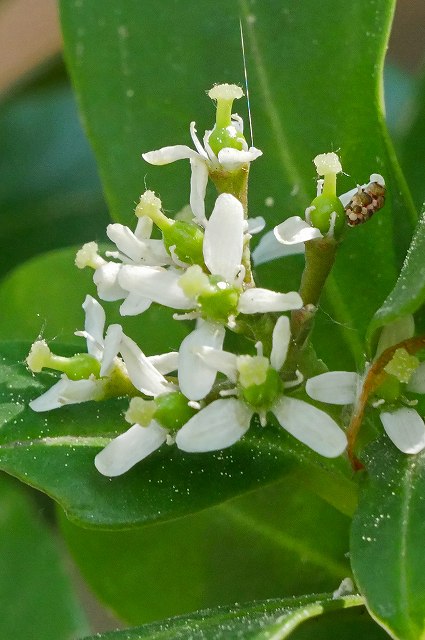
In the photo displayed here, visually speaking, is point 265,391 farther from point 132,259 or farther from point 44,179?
point 44,179

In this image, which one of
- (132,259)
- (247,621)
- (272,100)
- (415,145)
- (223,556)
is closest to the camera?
(247,621)

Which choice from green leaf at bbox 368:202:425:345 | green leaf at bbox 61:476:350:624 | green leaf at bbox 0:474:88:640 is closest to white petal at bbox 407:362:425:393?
green leaf at bbox 368:202:425:345

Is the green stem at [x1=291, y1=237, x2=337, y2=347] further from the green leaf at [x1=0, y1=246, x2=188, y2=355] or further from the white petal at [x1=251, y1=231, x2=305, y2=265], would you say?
the green leaf at [x1=0, y1=246, x2=188, y2=355]

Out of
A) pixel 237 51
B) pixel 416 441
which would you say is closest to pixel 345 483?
pixel 416 441

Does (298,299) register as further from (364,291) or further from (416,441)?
(364,291)

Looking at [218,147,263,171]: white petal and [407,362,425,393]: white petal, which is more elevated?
[218,147,263,171]: white petal

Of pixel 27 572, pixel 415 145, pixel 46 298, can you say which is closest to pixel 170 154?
pixel 46 298
